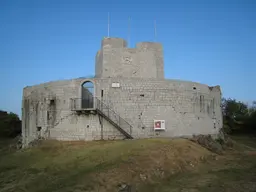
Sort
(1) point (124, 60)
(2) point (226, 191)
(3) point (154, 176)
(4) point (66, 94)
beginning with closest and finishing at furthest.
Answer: (2) point (226, 191) < (3) point (154, 176) < (4) point (66, 94) < (1) point (124, 60)

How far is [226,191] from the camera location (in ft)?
34.9

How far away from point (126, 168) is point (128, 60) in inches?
499

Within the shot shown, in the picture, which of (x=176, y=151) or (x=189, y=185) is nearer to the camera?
(x=189, y=185)

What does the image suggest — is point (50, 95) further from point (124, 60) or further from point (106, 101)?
point (124, 60)

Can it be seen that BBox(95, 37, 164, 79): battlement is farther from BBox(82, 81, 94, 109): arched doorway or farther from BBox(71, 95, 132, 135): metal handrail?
BBox(71, 95, 132, 135): metal handrail

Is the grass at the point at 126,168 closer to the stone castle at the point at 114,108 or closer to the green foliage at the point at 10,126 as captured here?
the stone castle at the point at 114,108

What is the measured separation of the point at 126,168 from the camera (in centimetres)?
1241

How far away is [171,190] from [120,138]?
823 cm

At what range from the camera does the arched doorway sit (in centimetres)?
1933

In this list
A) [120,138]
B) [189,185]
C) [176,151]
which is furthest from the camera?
[120,138]

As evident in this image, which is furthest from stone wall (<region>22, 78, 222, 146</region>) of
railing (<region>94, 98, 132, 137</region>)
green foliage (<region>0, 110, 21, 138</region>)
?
green foliage (<region>0, 110, 21, 138</region>)

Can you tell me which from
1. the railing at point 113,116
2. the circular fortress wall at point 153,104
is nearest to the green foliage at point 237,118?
the circular fortress wall at point 153,104

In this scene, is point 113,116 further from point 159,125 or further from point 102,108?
point 159,125

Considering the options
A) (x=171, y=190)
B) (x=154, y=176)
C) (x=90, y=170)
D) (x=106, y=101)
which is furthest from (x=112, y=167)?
(x=106, y=101)
